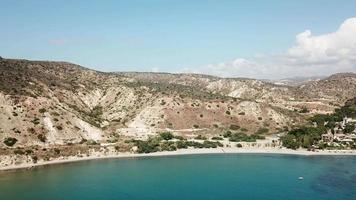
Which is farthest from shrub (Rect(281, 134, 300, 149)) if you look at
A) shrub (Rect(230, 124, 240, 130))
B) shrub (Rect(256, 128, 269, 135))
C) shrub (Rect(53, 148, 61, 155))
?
shrub (Rect(53, 148, 61, 155))

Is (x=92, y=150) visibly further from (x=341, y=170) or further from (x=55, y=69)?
(x=55, y=69)

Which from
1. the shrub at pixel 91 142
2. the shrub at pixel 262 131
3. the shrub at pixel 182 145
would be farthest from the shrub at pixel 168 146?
the shrub at pixel 262 131

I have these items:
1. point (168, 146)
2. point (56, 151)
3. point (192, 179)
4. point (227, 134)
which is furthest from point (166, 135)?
point (192, 179)

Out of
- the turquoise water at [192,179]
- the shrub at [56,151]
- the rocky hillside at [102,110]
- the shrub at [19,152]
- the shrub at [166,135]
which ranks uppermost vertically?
the rocky hillside at [102,110]

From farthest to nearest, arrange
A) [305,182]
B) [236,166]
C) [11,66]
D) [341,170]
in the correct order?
[11,66]
[236,166]
[341,170]
[305,182]

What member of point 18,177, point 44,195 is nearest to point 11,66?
point 18,177

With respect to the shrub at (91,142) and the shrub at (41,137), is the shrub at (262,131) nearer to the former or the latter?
the shrub at (91,142)
